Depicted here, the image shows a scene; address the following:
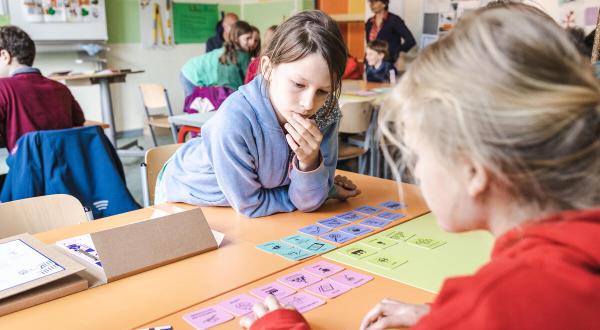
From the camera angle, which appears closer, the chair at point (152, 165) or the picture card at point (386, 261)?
the picture card at point (386, 261)

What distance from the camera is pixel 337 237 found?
124 centimetres

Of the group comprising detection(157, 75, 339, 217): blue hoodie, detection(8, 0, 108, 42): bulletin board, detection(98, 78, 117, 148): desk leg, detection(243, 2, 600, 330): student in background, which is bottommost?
detection(98, 78, 117, 148): desk leg

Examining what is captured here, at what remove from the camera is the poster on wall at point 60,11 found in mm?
5141

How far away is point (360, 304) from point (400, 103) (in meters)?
0.44

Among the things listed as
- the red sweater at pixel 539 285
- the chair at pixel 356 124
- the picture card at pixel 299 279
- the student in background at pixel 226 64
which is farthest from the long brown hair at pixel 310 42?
the student in background at pixel 226 64

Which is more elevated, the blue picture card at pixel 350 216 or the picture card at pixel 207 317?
the picture card at pixel 207 317

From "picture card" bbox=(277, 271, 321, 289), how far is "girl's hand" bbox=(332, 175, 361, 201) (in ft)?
1.66

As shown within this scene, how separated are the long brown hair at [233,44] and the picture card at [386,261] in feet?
11.3

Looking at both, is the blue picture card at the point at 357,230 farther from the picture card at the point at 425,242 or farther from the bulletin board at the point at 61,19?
the bulletin board at the point at 61,19

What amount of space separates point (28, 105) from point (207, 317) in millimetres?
2150

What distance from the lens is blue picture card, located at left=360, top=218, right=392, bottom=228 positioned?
132cm

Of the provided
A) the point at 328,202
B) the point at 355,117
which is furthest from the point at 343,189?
the point at 355,117

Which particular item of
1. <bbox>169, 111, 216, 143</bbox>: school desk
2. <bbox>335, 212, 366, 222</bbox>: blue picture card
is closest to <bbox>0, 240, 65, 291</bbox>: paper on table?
<bbox>335, 212, 366, 222</bbox>: blue picture card

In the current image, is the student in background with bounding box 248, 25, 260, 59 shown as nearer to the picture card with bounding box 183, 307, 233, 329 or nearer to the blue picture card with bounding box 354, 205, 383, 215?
the blue picture card with bounding box 354, 205, 383, 215
